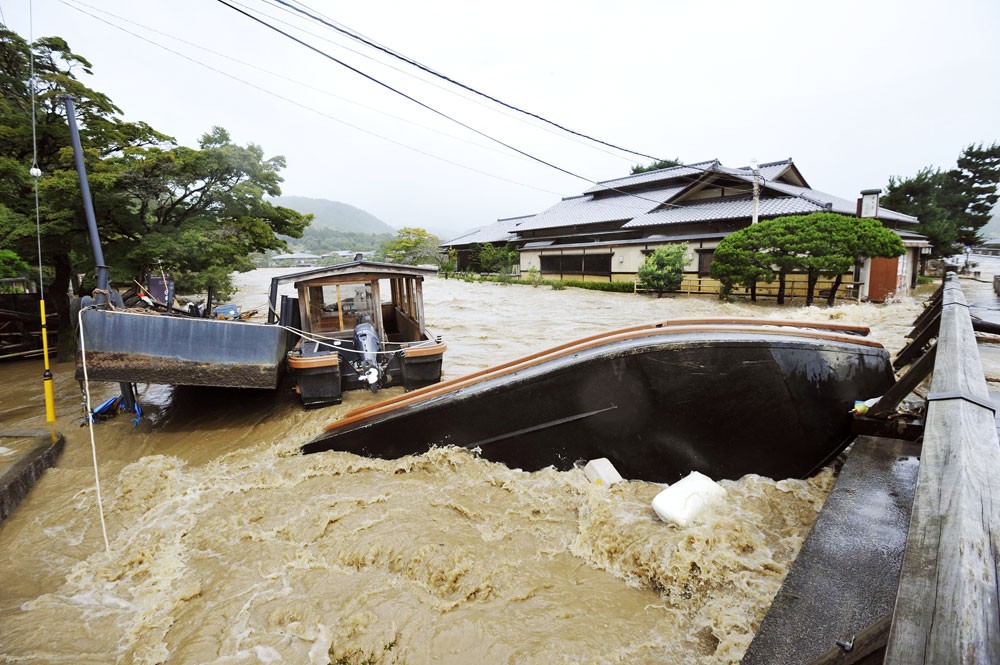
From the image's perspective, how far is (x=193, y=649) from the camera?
2.94m

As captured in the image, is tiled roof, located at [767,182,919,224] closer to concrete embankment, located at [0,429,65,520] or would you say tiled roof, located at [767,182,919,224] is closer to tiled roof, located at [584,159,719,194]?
tiled roof, located at [584,159,719,194]

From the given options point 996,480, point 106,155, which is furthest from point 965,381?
point 106,155

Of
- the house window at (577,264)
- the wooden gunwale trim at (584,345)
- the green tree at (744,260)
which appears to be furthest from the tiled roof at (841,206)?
the wooden gunwale trim at (584,345)

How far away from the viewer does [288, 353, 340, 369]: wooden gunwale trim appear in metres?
7.12

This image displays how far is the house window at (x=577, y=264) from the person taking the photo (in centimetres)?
2659

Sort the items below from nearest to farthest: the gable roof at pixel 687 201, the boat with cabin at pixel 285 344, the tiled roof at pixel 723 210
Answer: the boat with cabin at pixel 285 344 < the tiled roof at pixel 723 210 < the gable roof at pixel 687 201

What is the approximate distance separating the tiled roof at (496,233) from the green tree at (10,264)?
2848 centimetres

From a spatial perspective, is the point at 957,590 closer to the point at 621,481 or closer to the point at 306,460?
the point at 621,481

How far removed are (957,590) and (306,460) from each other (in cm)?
548

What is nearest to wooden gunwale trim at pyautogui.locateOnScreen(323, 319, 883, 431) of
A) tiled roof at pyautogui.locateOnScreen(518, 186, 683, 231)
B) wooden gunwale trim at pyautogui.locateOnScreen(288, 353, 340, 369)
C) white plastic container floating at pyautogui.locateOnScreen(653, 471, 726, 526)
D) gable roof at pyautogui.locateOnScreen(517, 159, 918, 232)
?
white plastic container floating at pyautogui.locateOnScreen(653, 471, 726, 526)

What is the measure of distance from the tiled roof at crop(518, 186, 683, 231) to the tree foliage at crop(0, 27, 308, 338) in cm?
2078

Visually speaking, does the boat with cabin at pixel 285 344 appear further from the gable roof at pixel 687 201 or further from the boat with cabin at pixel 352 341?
the gable roof at pixel 687 201

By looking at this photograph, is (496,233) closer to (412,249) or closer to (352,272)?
(412,249)

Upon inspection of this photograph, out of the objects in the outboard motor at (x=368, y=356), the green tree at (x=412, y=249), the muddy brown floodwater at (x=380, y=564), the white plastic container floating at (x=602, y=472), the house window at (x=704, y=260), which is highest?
the green tree at (x=412, y=249)
